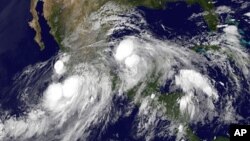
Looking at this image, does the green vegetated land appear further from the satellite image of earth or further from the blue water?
the blue water

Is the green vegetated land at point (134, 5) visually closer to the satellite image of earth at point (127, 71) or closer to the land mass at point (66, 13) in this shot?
the land mass at point (66, 13)

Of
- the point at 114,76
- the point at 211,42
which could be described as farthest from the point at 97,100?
the point at 211,42

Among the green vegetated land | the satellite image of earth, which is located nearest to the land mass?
the green vegetated land

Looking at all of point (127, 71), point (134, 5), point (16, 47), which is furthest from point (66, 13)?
point (127, 71)

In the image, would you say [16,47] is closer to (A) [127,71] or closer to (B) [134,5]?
(A) [127,71]

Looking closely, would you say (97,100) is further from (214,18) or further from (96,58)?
(214,18)
